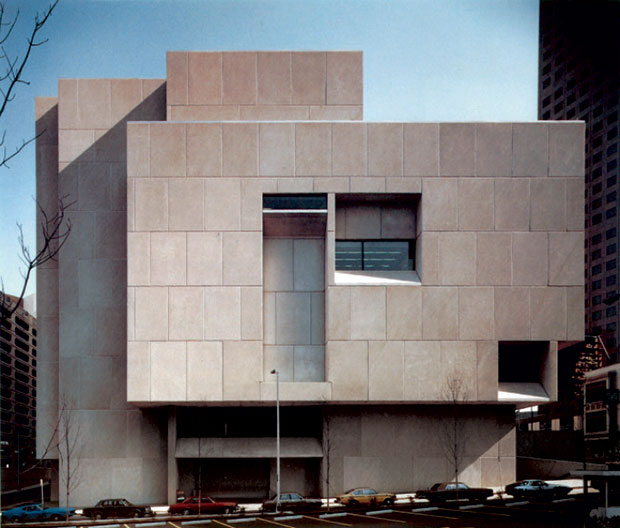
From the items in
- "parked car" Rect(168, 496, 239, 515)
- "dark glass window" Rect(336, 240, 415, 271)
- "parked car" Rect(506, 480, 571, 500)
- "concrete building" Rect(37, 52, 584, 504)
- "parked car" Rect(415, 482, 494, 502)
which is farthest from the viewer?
"dark glass window" Rect(336, 240, 415, 271)

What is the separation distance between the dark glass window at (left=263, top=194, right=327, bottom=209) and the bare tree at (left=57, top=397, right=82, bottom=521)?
1593 cm

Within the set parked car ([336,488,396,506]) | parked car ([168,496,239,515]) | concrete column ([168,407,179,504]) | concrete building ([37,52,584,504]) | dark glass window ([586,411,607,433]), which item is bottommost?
dark glass window ([586,411,607,433])

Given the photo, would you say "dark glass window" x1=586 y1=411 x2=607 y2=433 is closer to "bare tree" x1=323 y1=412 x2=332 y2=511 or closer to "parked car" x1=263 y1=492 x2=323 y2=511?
"bare tree" x1=323 y1=412 x2=332 y2=511

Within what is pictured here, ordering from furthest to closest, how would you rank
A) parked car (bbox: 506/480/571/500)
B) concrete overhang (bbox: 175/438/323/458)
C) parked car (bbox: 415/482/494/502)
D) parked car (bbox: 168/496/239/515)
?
concrete overhang (bbox: 175/438/323/458)
parked car (bbox: 415/482/494/502)
parked car (bbox: 506/480/571/500)
parked car (bbox: 168/496/239/515)

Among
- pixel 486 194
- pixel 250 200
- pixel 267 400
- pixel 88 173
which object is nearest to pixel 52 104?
pixel 88 173

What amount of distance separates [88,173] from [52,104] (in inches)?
228

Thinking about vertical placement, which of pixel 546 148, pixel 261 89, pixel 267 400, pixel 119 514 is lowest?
pixel 119 514

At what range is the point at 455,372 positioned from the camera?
113ft

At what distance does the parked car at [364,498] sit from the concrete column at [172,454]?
28.7ft

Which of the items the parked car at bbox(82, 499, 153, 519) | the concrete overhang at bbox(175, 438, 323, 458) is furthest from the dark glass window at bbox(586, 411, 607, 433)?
the parked car at bbox(82, 499, 153, 519)

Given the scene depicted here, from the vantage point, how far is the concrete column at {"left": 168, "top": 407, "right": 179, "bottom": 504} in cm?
3594

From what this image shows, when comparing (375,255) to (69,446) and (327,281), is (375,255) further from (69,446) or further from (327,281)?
(69,446)

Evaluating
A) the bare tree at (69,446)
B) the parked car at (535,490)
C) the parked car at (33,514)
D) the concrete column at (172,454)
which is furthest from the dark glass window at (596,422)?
the parked car at (33,514)

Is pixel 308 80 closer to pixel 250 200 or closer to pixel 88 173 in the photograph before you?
pixel 250 200
